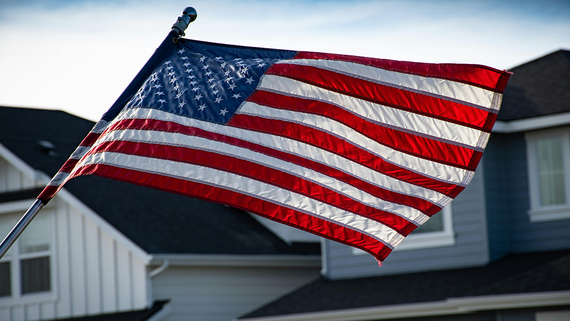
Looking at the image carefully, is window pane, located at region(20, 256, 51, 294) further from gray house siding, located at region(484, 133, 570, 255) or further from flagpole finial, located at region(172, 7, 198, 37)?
flagpole finial, located at region(172, 7, 198, 37)

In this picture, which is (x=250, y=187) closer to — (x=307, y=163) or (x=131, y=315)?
(x=307, y=163)

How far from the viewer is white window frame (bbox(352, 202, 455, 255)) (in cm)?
1406

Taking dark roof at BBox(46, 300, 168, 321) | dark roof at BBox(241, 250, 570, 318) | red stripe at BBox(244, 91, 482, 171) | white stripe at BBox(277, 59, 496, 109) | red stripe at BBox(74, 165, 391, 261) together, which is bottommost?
dark roof at BBox(46, 300, 168, 321)

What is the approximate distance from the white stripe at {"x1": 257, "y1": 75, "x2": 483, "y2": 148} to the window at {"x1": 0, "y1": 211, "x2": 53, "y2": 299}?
11290mm

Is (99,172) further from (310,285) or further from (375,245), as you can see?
(310,285)

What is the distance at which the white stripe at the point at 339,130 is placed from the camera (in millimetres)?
5762

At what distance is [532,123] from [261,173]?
9.63 meters

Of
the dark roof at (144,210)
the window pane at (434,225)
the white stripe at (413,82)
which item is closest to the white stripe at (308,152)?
the white stripe at (413,82)

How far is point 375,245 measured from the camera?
589 centimetres

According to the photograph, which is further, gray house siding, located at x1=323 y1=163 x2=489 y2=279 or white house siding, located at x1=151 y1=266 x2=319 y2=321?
white house siding, located at x1=151 y1=266 x2=319 y2=321

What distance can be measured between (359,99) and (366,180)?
66 cm

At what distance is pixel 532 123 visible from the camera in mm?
13922

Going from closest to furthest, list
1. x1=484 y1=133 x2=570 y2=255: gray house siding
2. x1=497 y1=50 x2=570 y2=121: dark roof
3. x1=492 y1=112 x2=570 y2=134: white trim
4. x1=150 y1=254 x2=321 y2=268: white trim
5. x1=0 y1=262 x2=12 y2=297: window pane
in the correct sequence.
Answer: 1. x1=492 y1=112 x2=570 y2=134: white trim
2. x1=484 y1=133 x2=570 y2=255: gray house siding
3. x1=497 y1=50 x2=570 y2=121: dark roof
4. x1=150 y1=254 x2=321 y2=268: white trim
5. x1=0 y1=262 x2=12 y2=297: window pane

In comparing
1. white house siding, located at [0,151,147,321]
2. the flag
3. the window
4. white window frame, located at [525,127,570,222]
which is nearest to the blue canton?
the flag
